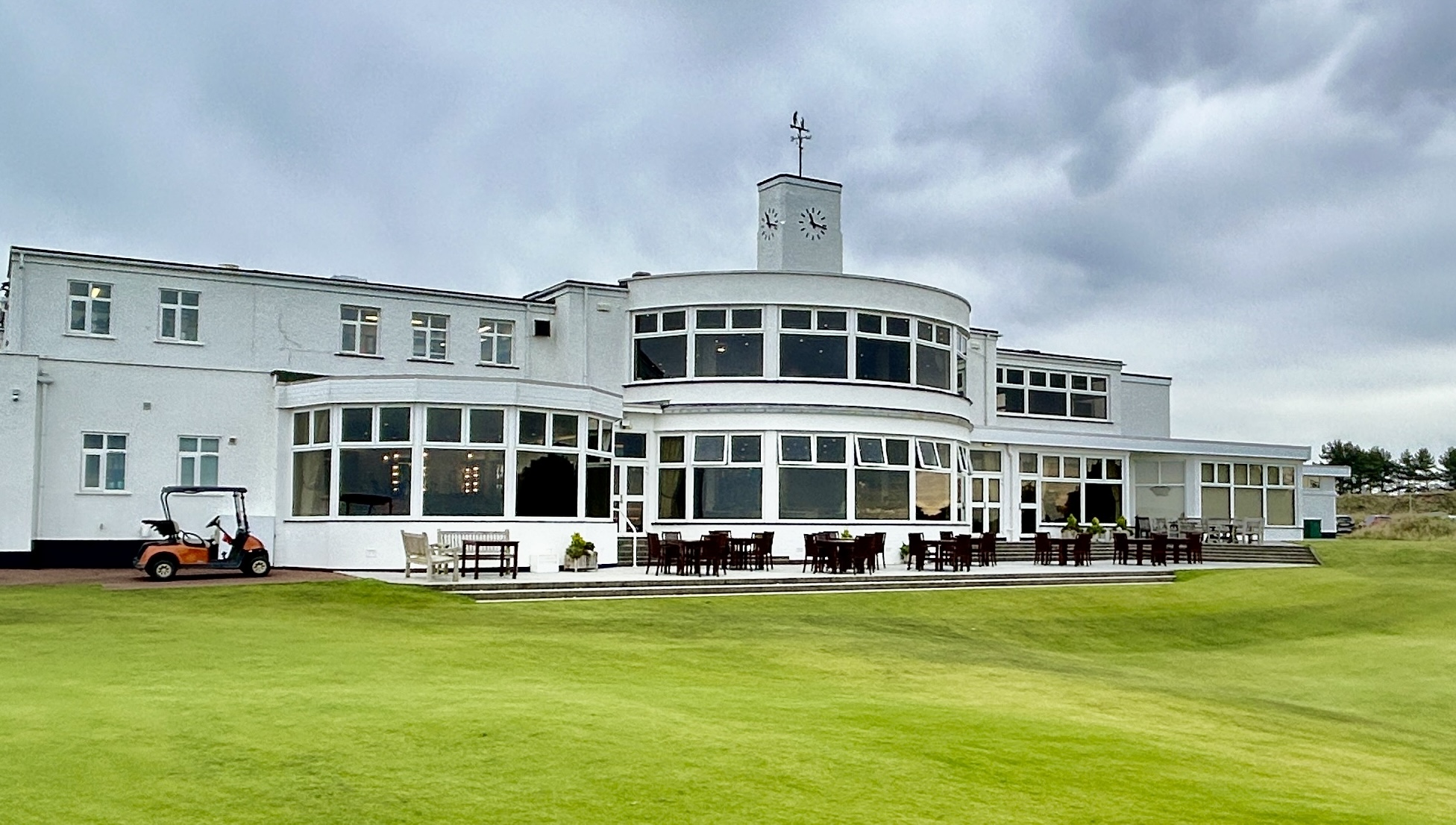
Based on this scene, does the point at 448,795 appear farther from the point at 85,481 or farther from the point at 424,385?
the point at 85,481

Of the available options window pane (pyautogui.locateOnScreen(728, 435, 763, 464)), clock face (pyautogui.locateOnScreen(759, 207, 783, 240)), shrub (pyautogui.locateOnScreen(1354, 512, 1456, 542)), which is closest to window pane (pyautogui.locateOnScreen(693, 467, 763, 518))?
window pane (pyautogui.locateOnScreen(728, 435, 763, 464))

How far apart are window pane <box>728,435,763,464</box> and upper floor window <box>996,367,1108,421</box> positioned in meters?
11.6

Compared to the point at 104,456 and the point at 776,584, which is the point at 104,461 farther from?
the point at 776,584

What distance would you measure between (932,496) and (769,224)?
274 inches

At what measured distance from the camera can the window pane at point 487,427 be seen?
67.4 ft

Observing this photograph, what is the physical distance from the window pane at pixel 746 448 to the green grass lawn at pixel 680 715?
21.6 ft

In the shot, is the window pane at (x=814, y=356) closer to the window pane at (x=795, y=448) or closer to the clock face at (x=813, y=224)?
the window pane at (x=795, y=448)

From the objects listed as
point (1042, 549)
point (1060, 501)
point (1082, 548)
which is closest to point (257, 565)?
point (1042, 549)

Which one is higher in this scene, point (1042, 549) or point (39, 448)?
point (39, 448)

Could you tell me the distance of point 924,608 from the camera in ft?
60.7

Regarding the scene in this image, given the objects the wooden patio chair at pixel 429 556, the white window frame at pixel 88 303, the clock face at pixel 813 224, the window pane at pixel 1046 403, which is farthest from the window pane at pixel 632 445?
the window pane at pixel 1046 403

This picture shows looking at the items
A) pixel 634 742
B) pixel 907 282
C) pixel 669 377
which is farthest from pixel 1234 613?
pixel 634 742

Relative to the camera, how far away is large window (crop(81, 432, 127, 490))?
70.4 ft

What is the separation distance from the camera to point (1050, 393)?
3544cm
